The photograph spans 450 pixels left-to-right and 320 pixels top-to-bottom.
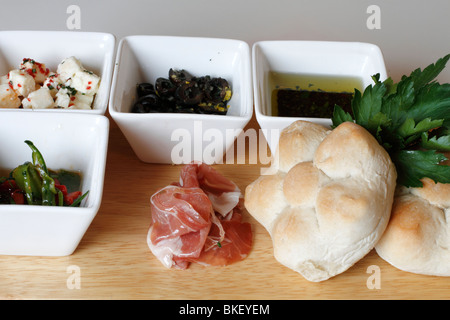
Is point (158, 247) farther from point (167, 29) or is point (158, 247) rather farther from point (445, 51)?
point (445, 51)

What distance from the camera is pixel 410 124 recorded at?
173 centimetres

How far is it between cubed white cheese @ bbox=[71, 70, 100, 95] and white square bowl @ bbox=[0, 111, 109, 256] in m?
0.22

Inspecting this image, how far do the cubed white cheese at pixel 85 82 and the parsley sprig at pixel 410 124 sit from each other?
41.2 inches

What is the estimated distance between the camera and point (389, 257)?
1.78m

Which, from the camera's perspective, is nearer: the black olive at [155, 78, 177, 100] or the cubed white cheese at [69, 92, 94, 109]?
the cubed white cheese at [69, 92, 94, 109]

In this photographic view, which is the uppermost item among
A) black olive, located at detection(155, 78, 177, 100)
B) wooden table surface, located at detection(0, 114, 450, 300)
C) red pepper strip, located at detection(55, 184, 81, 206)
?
black olive, located at detection(155, 78, 177, 100)

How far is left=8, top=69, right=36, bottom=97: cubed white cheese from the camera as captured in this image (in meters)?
2.03

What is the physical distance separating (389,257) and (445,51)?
1.98 metres

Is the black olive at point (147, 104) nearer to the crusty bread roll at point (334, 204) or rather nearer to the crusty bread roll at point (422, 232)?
the crusty bread roll at point (334, 204)

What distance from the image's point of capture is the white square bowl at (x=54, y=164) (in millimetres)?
1608
